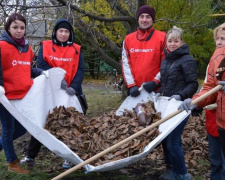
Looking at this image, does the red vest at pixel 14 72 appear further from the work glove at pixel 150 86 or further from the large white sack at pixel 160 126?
the work glove at pixel 150 86

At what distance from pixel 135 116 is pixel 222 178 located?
3.79 ft

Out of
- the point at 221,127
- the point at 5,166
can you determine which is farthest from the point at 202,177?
the point at 5,166

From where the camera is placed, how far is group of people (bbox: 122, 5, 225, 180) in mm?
2840

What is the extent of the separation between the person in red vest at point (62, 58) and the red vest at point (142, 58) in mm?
630

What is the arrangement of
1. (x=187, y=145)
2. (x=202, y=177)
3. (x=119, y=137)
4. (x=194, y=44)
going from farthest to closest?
(x=194, y=44), (x=187, y=145), (x=202, y=177), (x=119, y=137)

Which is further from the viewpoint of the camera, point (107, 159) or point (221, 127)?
point (107, 159)

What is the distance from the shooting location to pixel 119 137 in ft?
12.4

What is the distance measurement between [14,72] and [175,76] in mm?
1715

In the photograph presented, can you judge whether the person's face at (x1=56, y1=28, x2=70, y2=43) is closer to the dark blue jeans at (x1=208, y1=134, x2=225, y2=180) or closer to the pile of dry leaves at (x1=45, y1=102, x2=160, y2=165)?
the pile of dry leaves at (x1=45, y1=102, x2=160, y2=165)

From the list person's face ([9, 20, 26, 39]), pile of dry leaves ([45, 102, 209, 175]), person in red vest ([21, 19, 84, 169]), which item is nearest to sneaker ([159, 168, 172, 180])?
pile of dry leaves ([45, 102, 209, 175])

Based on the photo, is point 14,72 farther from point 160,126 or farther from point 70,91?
point 160,126

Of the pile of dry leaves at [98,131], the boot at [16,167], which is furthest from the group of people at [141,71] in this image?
the pile of dry leaves at [98,131]

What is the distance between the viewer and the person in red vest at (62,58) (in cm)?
418

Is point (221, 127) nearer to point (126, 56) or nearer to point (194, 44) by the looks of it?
point (126, 56)
